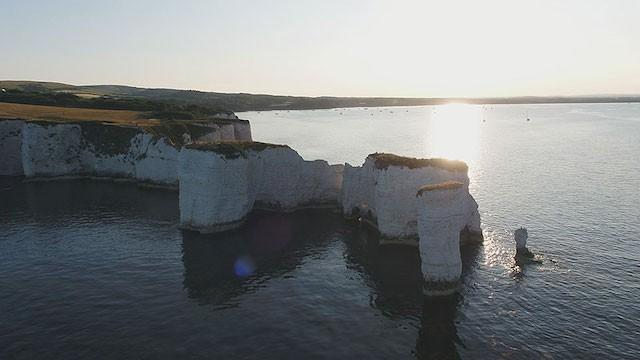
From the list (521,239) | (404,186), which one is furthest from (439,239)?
(521,239)

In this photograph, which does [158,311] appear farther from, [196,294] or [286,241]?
[286,241]

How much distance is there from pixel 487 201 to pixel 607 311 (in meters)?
34.5

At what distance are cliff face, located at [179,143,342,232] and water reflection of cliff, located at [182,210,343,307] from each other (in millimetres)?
1750

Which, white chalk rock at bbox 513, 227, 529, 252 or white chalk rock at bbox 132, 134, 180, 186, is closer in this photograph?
white chalk rock at bbox 513, 227, 529, 252

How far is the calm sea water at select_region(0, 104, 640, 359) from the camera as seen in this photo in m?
31.4

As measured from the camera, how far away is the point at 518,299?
38.1 meters

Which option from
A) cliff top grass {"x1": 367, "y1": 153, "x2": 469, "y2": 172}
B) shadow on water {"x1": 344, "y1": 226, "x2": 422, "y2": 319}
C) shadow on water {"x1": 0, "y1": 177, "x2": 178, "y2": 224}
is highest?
cliff top grass {"x1": 367, "y1": 153, "x2": 469, "y2": 172}

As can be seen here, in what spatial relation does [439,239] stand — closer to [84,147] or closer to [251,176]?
[251,176]

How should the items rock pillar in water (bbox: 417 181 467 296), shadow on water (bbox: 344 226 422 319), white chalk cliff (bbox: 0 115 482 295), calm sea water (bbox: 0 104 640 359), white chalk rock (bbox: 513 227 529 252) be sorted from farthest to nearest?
white chalk rock (bbox: 513 227 529 252) → white chalk cliff (bbox: 0 115 482 295) → rock pillar in water (bbox: 417 181 467 296) → shadow on water (bbox: 344 226 422 319) → calm sea water (bbox: 0 104 640 359)

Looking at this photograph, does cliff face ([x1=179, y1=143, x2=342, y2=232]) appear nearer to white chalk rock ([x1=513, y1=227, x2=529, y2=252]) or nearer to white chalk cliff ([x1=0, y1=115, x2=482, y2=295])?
white chalk cliff ([x1=0, y1=115, x2=482, y2=295])

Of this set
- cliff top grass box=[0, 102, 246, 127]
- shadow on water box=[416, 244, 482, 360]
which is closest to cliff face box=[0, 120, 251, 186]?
cliff top grass box=[0, 102, 246, 127]

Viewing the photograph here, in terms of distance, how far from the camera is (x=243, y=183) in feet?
186

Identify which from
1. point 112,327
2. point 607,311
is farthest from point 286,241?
point 607,311

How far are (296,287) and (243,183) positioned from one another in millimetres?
20011
